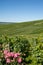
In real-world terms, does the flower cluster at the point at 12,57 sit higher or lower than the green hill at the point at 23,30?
higher

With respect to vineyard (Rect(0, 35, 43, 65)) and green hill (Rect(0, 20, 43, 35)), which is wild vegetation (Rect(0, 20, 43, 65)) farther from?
green hill (Rect(0, 20, 43, 35))

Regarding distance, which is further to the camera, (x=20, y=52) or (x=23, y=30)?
Result: (x=23, y=30)

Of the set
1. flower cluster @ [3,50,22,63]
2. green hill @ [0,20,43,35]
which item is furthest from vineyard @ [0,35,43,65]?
green hill @ [0,20,43,35]

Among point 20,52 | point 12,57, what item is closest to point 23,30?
point 20,52

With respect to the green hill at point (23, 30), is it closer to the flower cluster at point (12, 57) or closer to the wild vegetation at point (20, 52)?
the wild vegetation at point (20, 52)

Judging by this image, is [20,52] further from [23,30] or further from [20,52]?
[23,30]

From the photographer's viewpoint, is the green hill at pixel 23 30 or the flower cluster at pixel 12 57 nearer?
the flower cluster at pixel 12 57

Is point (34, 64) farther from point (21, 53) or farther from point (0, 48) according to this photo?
point (0, 48)

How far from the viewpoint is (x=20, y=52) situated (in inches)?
289

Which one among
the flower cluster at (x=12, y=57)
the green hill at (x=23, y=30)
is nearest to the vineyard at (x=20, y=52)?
the flower cluster at (x=12, y=57)

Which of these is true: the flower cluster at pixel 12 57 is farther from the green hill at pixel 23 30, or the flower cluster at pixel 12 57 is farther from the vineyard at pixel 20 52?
the green hill at pixel 23 30

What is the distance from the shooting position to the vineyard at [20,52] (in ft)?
22.6

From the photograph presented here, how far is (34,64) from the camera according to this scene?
6.86 metres

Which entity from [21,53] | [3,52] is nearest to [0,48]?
[3,52]
